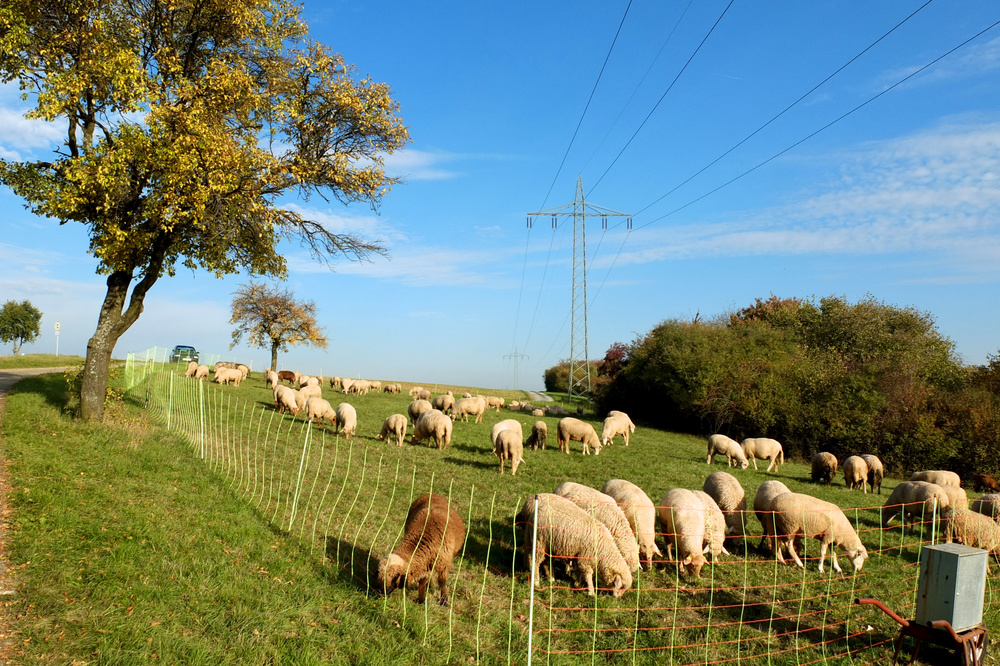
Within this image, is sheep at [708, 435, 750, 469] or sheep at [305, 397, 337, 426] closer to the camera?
sheep at [305, 397, 337, 426]

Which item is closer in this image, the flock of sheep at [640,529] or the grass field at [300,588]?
the grass field at [300,588]

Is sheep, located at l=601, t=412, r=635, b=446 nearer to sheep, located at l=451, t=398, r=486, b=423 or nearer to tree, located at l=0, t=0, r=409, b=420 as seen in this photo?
sheep, located at l=451, t=398, r=486, b=423

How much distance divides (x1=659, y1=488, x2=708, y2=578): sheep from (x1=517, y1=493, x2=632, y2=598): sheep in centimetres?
117

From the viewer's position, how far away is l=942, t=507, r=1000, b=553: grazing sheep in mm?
9828

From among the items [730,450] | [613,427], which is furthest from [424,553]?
[613,427]

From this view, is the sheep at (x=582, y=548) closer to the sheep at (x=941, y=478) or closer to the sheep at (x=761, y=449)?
the sheep at (x=941, y=478)

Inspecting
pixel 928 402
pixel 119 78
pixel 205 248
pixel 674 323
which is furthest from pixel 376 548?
pixel 674 323

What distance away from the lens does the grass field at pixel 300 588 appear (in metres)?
5.37

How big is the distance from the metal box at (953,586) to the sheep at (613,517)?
331 cm

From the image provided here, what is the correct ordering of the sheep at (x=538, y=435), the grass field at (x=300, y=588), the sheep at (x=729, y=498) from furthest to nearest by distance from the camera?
1. the sheep at (x=538, y=435)
2. the sheep at (x=729, y=498)
3. the grass field at (x=300, y=588)

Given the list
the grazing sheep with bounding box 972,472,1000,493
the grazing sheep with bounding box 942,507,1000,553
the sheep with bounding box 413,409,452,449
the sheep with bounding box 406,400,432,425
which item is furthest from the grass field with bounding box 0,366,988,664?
the grazing sheep with bounding box 972,472,1000,493

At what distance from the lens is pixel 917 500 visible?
1188 centimetres

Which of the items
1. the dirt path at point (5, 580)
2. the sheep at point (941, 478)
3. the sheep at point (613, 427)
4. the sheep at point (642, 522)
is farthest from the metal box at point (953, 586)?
the sheep at point (613, 427)

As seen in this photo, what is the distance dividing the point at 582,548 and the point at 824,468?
45.7 feet
